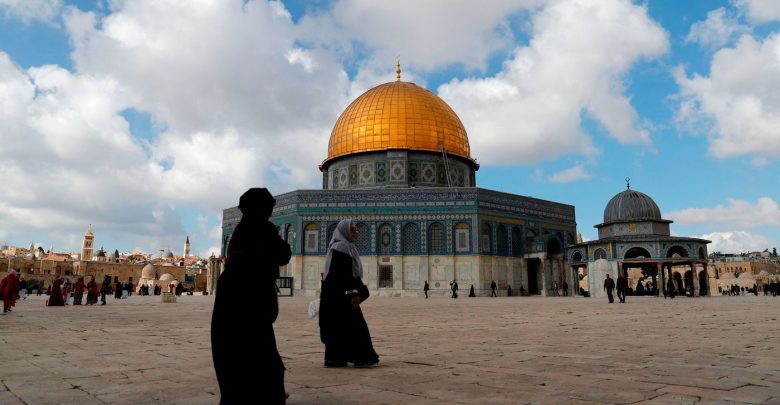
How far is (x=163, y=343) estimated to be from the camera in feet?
21.7

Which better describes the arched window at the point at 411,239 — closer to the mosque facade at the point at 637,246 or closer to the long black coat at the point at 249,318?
the mosque facade at the point at 637,246

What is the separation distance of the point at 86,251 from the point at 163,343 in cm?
11666

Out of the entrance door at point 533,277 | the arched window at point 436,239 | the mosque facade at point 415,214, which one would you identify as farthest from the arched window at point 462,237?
the entrance door at point 533,277

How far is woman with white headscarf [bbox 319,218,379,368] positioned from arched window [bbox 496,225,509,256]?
2864 centimetres

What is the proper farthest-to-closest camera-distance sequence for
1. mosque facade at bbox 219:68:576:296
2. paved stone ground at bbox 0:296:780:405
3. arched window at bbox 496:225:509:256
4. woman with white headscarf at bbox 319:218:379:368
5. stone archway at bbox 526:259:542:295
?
stone archway at bbox 526:259:542:295 < arched window at bbox 496:225:509:256 < mosque facade at bbox 219:68:576:296 < woman with white headscarf at bbox 319:218:379:368 < paved stone ground at bbox 0:296:780:405

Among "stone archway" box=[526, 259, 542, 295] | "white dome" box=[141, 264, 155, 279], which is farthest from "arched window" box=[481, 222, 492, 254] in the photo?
"white dome" box=[141, 264, 155, 279]

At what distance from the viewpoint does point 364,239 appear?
32312 mm

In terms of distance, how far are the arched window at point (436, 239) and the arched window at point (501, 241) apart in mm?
3567

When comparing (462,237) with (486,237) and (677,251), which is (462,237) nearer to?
(486,237)

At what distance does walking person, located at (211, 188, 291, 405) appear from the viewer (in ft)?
10.2

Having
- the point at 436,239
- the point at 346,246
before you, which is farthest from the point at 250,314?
the point at 436,239

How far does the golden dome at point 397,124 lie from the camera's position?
3538cm

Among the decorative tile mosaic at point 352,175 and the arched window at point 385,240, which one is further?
the decorative tile mosaic at point 352,175

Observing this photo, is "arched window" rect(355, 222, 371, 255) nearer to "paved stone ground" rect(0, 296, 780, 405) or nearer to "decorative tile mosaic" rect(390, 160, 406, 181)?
"decorative tile mosaic" rect(390, 160, 406, 181)
